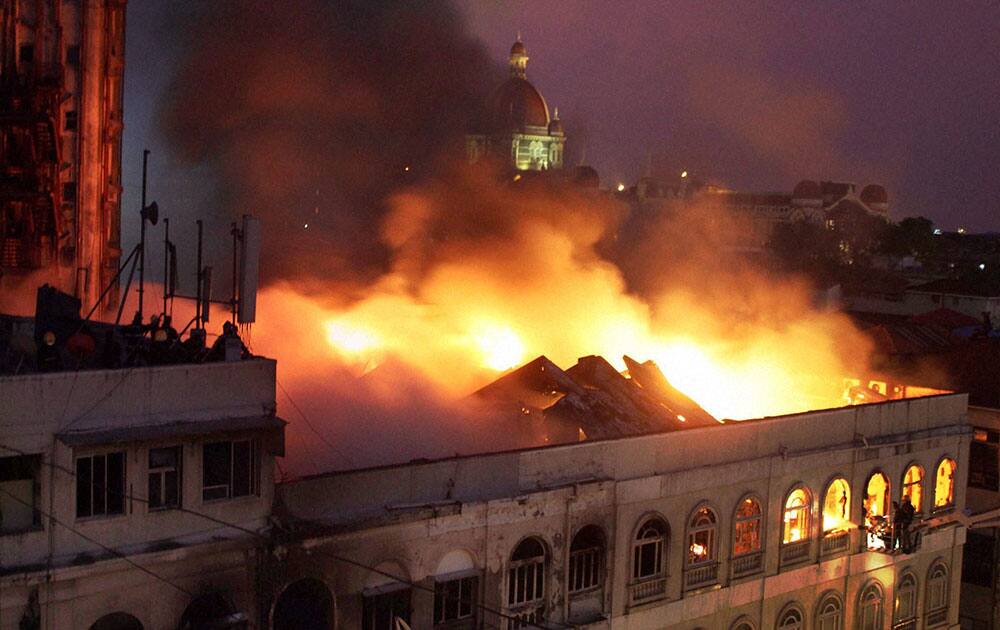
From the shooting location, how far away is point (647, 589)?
56.3ft

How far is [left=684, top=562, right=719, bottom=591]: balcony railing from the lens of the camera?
58.3 ft

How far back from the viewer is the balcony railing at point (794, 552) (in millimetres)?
19433

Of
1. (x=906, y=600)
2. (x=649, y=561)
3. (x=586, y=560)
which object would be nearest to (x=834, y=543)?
(x=906, y=600)

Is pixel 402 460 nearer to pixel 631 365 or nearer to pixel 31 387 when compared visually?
pixel 631 365

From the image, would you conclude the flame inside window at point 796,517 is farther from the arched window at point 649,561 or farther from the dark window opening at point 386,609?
the dark window opening at point 386,609

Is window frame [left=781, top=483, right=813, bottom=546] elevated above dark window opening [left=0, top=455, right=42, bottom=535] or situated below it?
below

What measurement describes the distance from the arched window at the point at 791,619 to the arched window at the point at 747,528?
160 centimetres

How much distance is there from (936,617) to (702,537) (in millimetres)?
8319

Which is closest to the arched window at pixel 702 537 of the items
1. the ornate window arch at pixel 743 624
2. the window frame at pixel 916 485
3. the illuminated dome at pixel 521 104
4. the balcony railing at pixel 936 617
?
the ornate window arch at pixel 743 624

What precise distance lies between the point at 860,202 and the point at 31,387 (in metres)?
113

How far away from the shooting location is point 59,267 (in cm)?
2141

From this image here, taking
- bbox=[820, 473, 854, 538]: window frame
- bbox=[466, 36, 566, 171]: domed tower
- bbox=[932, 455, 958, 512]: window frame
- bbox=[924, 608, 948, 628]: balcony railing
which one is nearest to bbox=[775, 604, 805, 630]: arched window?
bbox=[820, 473, 854, 538]: window frame

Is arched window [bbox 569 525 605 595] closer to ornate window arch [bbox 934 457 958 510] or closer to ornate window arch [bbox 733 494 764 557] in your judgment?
ornate window arch [bbox 733 494 764 557]

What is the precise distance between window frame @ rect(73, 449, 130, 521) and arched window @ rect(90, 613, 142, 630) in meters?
1.08
